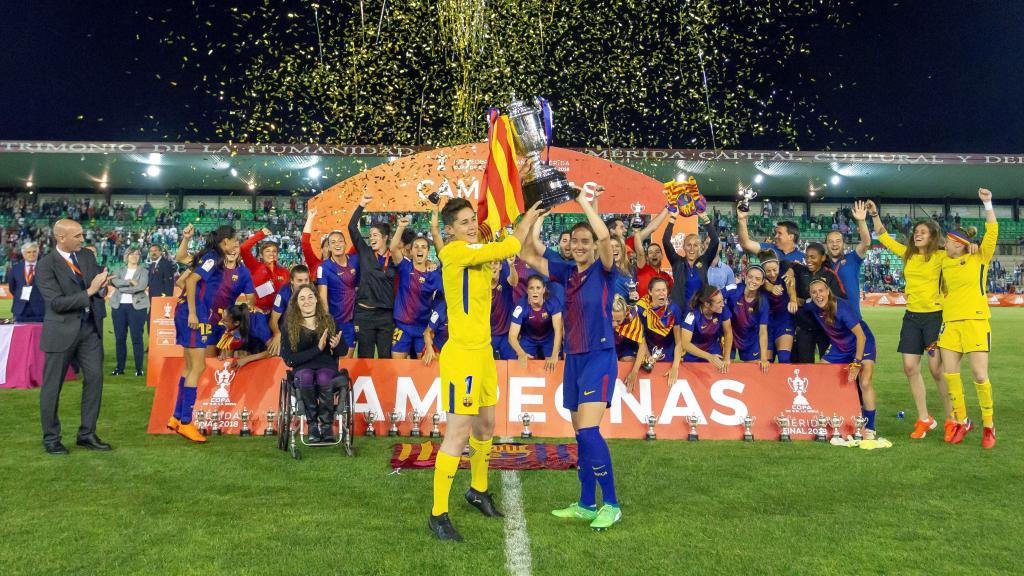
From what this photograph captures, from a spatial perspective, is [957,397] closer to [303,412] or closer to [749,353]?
[749,353]

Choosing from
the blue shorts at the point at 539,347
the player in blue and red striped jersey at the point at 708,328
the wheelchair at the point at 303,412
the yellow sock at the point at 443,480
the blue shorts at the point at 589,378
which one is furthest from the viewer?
the blue shorts at the point at 539,347

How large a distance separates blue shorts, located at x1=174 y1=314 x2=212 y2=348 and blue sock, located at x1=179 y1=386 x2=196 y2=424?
0.49 m

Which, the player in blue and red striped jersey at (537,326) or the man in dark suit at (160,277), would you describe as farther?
the man in dark suit at (160,277)

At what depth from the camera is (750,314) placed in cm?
885

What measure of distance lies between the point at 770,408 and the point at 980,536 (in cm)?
341

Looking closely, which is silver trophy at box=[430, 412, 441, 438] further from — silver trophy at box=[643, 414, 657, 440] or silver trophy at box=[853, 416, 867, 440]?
silver trophy at box=[853, 416, 867, 440]

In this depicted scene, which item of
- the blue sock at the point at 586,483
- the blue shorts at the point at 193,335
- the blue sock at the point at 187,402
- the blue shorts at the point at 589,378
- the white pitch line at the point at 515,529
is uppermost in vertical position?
the blue shorts at the point at 193,335

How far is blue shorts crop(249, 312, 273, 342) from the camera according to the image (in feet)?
30.1

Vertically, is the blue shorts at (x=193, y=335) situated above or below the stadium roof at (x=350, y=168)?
below

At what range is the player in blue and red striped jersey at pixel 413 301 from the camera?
913cm

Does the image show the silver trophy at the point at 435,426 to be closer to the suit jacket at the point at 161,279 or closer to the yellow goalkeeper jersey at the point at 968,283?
the yellow goalkeeper jersey at the point at 968,283

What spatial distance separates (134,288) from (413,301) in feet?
20.9

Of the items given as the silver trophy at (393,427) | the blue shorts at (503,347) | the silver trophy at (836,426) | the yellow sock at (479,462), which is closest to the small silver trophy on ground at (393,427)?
the silver trophy at (393,427)

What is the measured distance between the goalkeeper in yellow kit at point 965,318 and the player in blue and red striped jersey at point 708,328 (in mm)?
2283
